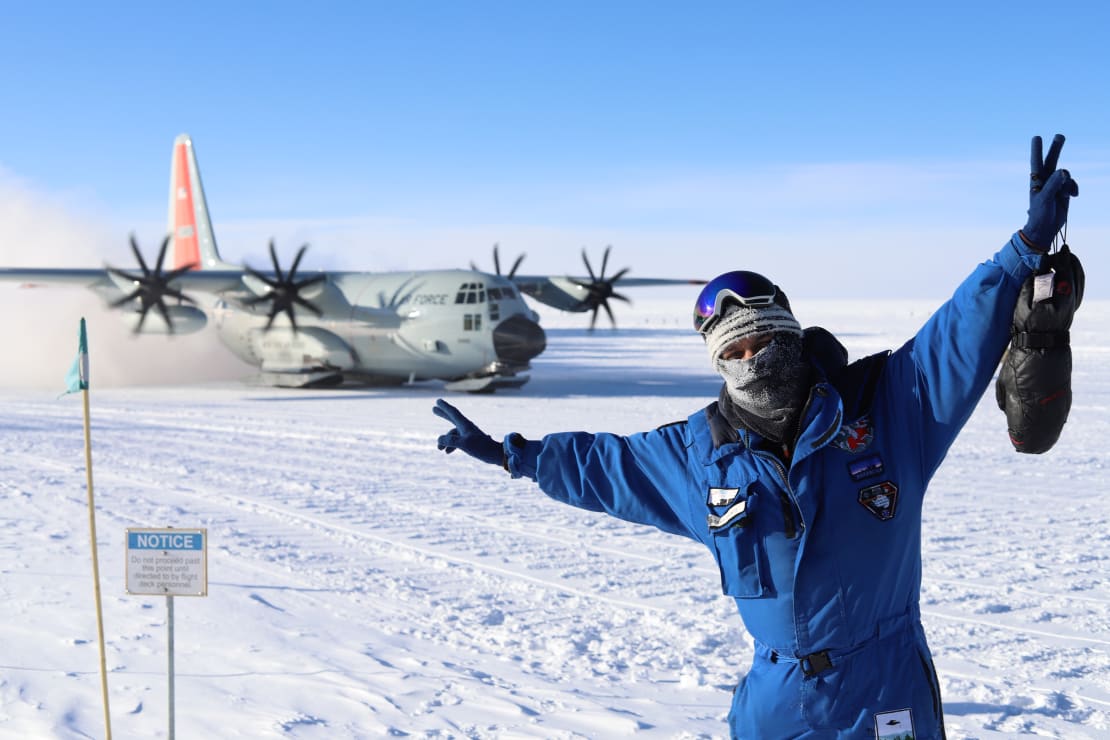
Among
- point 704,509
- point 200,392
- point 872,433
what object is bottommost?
point 200,392

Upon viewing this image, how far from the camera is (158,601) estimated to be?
21.1ft

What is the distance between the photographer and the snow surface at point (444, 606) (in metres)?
4.67

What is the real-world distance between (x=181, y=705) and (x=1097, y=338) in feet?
141

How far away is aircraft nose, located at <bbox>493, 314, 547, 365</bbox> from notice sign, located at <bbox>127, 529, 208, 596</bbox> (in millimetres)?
15882

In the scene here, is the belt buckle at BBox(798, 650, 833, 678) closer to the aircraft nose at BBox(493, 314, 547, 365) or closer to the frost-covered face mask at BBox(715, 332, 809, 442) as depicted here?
the frost-covered face mask at BBox(715, 332, 809, 442)

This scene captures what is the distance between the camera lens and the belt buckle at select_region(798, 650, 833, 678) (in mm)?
2482

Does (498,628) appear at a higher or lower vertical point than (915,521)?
lower

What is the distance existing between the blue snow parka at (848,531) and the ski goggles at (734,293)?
26 cm

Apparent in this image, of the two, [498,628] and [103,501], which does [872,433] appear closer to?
[498,628]

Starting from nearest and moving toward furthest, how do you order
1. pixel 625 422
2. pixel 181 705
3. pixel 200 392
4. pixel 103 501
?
pixel 181 705
pixel 103 501
pixel 625 422
pixel 200 392

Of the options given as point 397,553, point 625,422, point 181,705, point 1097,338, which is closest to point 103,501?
point 397,553

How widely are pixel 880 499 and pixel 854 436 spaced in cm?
17

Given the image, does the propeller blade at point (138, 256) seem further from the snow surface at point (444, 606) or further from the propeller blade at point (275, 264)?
the snow surface at point (444, 606)

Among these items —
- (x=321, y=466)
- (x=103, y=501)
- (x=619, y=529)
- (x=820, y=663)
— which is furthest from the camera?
(x=321, y=466)
